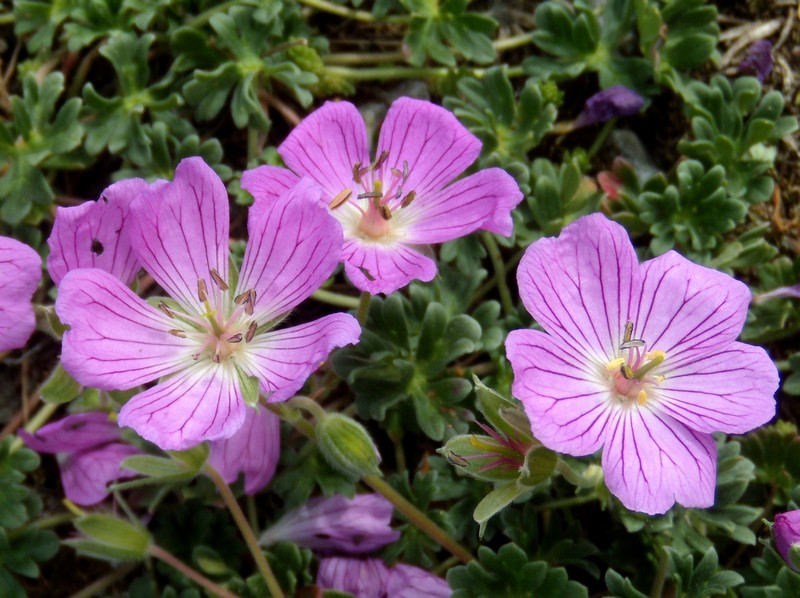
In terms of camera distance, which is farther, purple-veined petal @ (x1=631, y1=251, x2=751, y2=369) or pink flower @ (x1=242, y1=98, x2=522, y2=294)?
pink flower @ (x1=242, y1=98, x2=522, y2=294)

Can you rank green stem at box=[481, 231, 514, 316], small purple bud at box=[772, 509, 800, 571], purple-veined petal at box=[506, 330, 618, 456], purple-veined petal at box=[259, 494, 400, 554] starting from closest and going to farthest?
purple-veined petal at box=[506, 330, 618, 456] → small purple bud at box=[772, 509, 800, 571] → purple-veined petal at box=[259, 494, 400, 554] → green stem at box=[481, 231, 514, 316]

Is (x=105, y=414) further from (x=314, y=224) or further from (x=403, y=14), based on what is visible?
(x=403, y=14)

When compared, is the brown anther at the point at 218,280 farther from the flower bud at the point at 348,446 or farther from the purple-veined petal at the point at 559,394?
→ the purple-veined petal at the point at 559,394

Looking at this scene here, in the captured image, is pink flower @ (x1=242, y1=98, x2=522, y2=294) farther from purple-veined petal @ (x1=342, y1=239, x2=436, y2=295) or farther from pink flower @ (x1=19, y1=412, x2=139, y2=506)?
pink flower @ (x1=19, y1=412, x2=139, y2=506)

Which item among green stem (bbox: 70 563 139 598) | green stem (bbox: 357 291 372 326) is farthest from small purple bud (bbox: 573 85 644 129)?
green stem (bbox: 70 563 139 598)

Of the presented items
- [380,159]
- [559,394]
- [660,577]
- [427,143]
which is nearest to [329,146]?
[380,159]

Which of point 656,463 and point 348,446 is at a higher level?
point 656,463

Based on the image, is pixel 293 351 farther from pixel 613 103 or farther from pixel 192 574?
pixel 613 103
